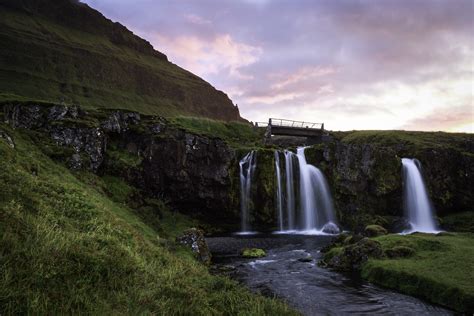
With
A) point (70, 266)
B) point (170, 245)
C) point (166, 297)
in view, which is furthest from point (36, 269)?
point (170, 245)

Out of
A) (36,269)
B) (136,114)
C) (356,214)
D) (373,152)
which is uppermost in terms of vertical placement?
(136,114)

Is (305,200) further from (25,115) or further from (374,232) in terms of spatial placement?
(25,115)

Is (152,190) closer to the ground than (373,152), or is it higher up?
closer to the ground

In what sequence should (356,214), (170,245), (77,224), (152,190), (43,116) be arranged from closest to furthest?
(77,224) < (170,245) < (43,116) < (152,190) < (356,214)

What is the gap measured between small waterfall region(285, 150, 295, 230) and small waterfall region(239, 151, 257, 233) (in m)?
5.42

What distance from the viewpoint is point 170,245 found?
24.1m

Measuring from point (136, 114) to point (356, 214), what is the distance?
35499 millimetres

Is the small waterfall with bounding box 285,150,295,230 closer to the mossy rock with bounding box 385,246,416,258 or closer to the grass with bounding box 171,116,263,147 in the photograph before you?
the grass with bounding box 171,116,263,147

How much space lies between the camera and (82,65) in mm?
143375

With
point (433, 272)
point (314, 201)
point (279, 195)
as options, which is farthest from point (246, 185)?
point (433, 272)

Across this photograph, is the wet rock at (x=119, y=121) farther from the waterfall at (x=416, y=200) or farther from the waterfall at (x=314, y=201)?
the waterfall at (x=416, y=200)

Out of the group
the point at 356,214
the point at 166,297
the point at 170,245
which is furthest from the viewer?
the point at 356,214

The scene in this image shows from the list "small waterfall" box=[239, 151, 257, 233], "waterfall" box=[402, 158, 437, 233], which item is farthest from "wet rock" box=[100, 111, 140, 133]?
"waterfall" box=[402, 158, 437, 233]

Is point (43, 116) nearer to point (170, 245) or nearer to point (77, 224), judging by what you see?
point (170, 245)
